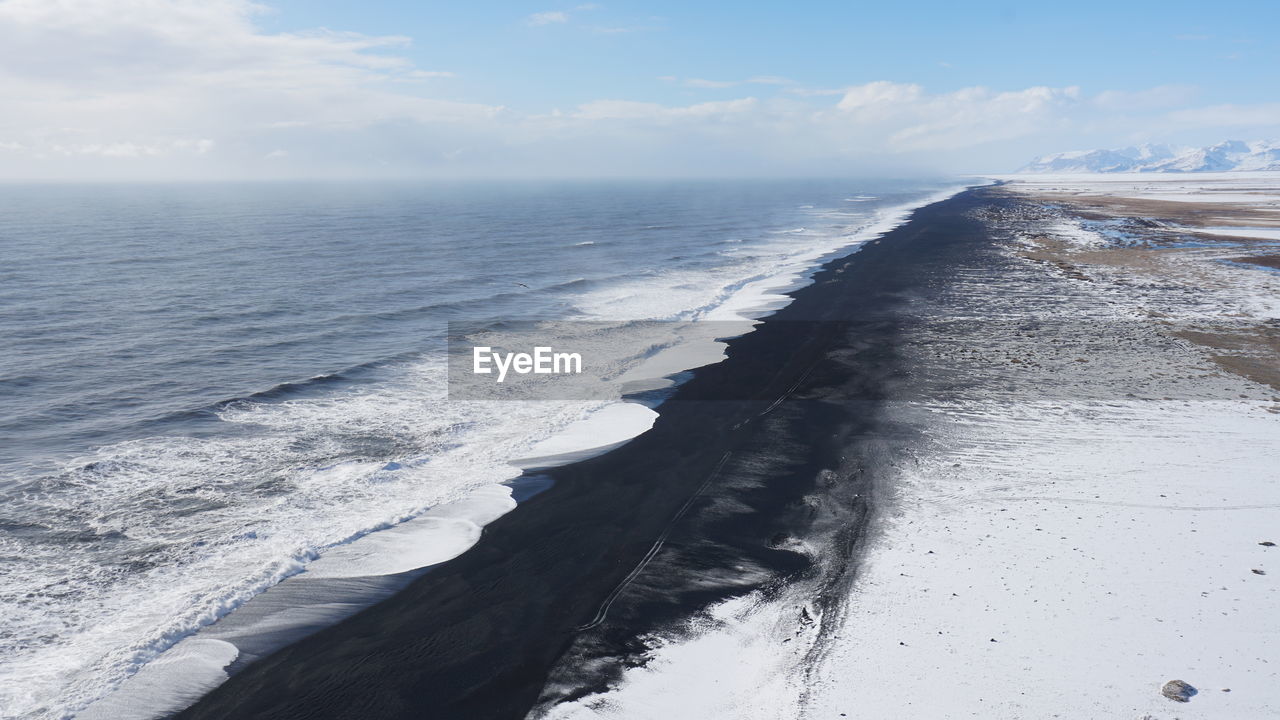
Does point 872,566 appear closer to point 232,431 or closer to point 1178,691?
point 1178,691

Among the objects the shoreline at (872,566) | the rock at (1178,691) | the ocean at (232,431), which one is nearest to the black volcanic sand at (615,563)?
the shoreline at (872,566)

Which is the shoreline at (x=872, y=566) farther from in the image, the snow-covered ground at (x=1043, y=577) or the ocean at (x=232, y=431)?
the ocean at (x=232, y=431)

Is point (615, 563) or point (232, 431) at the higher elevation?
point (232, 431)

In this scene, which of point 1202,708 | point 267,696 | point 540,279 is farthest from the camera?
point 540,279

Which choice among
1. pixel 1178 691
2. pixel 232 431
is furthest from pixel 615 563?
pixel 232 431

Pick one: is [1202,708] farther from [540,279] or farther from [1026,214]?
[1026,214]

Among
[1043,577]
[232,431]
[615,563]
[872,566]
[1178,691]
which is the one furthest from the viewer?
[232,431]

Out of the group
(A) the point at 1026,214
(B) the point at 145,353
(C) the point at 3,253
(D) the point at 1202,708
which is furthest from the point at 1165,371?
(C) the point at 3,253

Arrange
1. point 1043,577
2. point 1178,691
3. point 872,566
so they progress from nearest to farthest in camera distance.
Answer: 1. point 1178,691
2. point 1043,577
3. point 872,566
